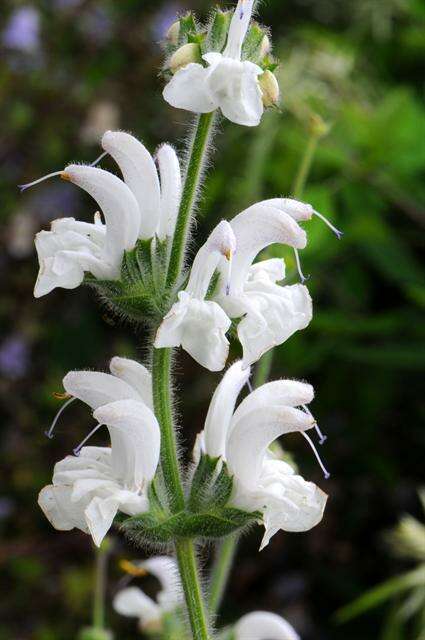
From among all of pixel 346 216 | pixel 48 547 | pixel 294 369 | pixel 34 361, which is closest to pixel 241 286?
pixel 294 369

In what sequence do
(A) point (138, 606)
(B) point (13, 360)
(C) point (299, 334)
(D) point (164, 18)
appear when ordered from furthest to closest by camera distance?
(D) point (164, 18), (B) point (13, 360), (C) point (299, 334), (A) point (138, 606)

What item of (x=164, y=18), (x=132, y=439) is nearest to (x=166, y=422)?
(x=132, y=439)

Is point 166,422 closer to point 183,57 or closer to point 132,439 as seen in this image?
point 132,439

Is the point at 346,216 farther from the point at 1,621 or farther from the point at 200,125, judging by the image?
the point at 200,125

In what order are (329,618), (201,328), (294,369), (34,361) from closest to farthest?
(201,328) → (294,369) → (329,618) → (34,361)

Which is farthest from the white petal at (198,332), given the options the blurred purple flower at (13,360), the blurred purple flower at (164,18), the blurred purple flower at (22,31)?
the blurred purple flower at (164,18)

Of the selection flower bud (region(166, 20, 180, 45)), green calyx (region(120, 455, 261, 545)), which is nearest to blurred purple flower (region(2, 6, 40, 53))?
flower bud (region(166, 20, 180, 45))
